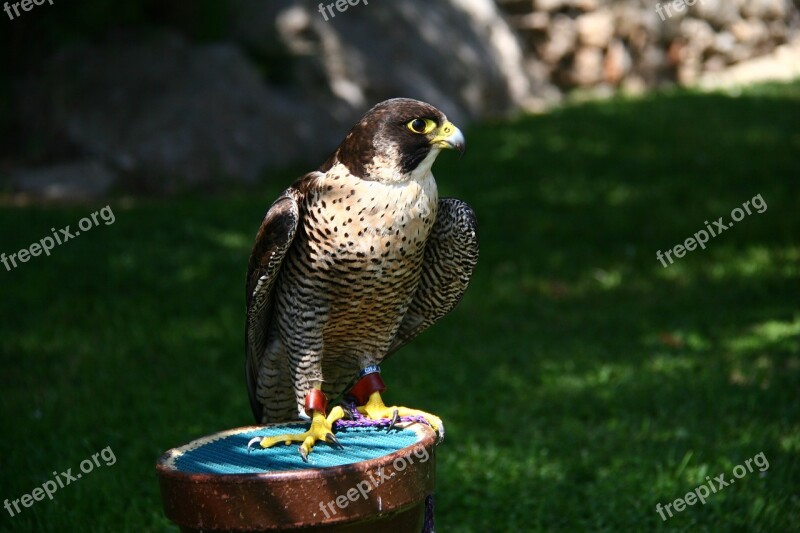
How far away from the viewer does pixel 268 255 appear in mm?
2963

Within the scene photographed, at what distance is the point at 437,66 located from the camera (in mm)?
10648

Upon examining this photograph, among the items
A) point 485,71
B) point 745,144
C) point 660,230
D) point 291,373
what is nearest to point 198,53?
point 485,71

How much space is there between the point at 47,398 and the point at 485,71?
→ 7.37m

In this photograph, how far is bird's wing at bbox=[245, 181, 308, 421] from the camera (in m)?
2.94

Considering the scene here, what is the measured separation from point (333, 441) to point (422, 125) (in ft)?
3.31

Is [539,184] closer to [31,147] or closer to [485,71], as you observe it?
[485,71]

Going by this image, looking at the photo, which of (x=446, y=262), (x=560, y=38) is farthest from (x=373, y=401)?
(x=560, y=38)
